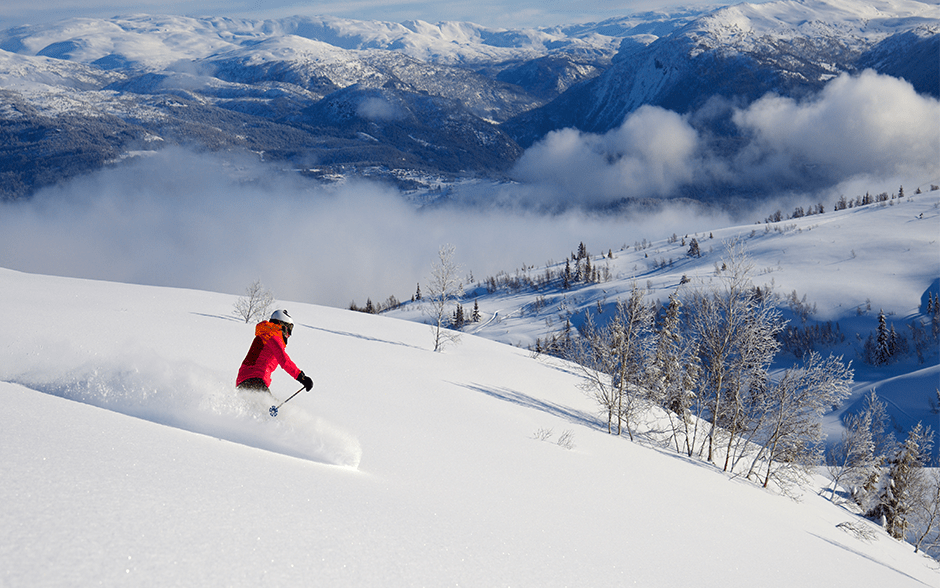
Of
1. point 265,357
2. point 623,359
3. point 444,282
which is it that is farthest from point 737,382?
point 265,357

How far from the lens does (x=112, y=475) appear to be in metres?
4.71

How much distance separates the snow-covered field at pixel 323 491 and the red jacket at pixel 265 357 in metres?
0.42

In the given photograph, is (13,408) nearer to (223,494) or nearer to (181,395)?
(181,395)

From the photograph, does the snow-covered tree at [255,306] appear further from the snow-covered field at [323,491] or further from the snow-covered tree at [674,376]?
the snow-covered tree at [674,376]

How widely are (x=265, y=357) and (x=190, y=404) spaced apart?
150 centimetres

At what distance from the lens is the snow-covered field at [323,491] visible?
404cm

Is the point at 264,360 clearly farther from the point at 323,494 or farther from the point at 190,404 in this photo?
the point at 323,494

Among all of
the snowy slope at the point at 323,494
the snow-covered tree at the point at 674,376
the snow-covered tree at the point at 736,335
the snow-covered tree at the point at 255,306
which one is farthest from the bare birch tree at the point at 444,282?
the snowy slope at the point at 323,494

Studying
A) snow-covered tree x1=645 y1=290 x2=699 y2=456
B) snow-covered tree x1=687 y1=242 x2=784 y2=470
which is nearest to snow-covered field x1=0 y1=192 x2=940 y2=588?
snow-covered tree x1=687 y1=242 x2=784 y2=470

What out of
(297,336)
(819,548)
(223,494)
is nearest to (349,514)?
(223,494)

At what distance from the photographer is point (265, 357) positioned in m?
8.80

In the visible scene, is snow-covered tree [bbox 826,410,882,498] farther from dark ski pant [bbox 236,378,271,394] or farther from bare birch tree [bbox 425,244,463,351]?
dark ski pant [bbox 236,378,271,394]

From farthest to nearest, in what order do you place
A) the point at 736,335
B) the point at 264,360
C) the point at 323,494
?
A: 1. the point at 736,335
2. the point at 264,360
3. the point at 323,494

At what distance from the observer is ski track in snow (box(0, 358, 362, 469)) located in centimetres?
740
